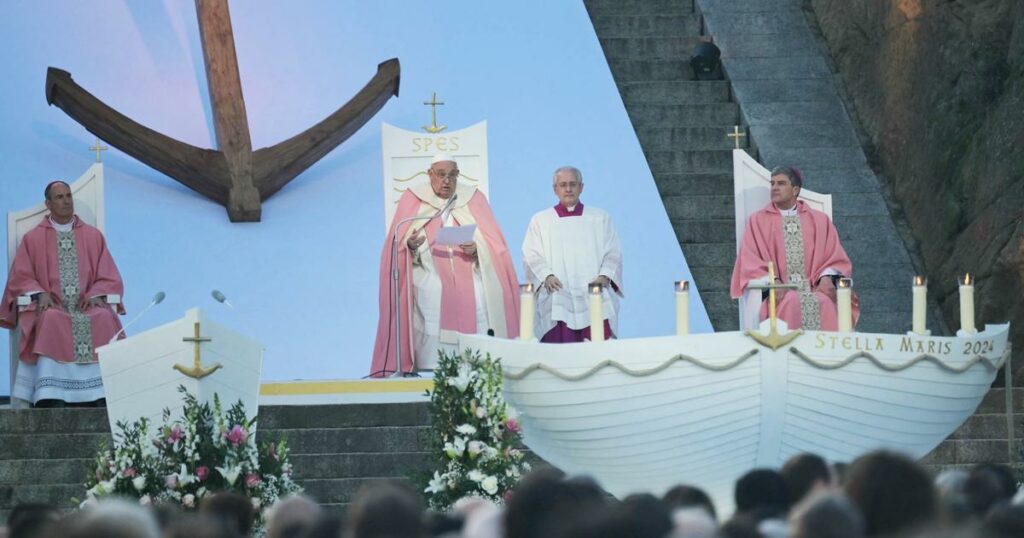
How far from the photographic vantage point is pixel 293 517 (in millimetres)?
4742

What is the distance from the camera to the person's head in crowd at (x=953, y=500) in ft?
14.0

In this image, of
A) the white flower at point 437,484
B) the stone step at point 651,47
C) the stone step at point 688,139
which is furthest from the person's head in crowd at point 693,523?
the stone step at point 651,47

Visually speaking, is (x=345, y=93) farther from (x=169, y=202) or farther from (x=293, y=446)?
(x=293, y=446)

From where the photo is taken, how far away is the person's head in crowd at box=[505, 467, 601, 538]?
4.39 meters

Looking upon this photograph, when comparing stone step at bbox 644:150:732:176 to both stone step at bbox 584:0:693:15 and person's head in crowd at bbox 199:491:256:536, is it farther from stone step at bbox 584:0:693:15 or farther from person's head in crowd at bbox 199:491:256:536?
person's head in crowd at bbox 199:491:256:536

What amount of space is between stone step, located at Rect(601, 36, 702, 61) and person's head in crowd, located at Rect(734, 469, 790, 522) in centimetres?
1124

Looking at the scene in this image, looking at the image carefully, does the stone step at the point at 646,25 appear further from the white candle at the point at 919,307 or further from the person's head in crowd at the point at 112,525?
the person's head in crowd at the point at 112,525

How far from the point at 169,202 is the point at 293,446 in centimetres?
397

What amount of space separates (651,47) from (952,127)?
3394 mm

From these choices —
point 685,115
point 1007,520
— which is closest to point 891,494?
point 1007,520

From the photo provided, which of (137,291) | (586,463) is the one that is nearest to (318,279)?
(137,291)

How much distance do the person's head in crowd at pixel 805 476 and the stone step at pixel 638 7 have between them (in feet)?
38.7

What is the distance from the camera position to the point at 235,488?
7.97 m

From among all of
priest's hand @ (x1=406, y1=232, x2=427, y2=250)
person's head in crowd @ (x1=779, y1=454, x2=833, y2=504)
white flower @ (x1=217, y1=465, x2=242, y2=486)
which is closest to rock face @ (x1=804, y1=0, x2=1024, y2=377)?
priest's hand @ (x1=406, y1=232, x2=427, y2=250)
